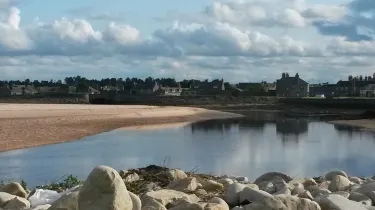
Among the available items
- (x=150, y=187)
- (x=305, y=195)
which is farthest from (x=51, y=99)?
(x=305, y=195)

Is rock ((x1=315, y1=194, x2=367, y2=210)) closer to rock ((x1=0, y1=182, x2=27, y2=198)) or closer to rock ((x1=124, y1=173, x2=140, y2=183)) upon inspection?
rock ((x1=124, y1=173, x2=140, y2=183))

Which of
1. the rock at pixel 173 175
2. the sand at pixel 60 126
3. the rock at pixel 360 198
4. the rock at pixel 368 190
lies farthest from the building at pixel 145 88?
the rock at pixel 360 198

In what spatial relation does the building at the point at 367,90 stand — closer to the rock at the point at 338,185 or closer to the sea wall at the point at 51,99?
the sea wall at the point at 51,99

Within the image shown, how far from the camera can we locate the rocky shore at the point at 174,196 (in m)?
5.28

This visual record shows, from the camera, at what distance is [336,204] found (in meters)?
6.31

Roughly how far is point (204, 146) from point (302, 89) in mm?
118502

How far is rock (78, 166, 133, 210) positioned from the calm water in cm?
1117

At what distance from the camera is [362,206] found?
6531mm

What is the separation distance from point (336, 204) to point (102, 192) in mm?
2709

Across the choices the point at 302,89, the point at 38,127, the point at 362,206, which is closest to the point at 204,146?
the point at 38,127

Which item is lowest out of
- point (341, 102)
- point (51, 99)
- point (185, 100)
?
point (51, 99)

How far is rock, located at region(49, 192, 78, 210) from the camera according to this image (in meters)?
5.93

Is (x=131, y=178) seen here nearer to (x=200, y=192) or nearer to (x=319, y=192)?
(x=200, y=192)

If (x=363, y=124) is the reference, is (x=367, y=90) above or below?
above
